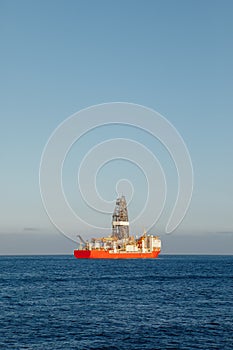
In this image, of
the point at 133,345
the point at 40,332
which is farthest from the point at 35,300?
the point at 133,345

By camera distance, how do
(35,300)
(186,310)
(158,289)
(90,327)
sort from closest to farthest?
(90,327) → (186,310) → (35,300) → (158,289)

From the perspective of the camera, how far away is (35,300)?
207 feet

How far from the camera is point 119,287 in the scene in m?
81.4

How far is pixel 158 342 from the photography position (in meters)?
38.7

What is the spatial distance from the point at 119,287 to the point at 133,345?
44.1m

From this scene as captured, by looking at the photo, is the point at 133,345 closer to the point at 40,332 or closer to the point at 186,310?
the point at 40,332

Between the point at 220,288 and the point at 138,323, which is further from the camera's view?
the point at 220,288

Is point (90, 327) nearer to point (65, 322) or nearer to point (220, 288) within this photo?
point (65, 322)

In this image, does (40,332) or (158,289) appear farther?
(158,289)

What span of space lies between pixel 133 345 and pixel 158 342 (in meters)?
2.38

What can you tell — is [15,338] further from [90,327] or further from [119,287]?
[119,287]

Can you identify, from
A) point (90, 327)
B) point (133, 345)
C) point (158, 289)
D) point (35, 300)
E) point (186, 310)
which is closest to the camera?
point (133, 345)

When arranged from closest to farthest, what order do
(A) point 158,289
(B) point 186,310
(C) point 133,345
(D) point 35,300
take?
1. (C) point 133,345
2. (B) point 186,310
3. (D) point 35,300
4. (A) point 158,289

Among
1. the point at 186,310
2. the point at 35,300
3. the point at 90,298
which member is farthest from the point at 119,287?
the point at 186,310
